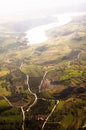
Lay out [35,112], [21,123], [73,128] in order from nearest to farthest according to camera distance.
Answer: [73,128] → [21,123] → [35,112]

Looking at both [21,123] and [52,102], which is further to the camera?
[52,102]

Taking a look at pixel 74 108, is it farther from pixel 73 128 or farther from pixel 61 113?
pixel 73 128

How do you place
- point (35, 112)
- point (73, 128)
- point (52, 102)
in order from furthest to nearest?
1. point (52, 102)
2. point (35, 112)
3. point (73, 128)

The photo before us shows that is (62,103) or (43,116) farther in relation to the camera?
(62,103)

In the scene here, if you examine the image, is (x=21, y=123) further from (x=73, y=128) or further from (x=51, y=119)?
(x=73, y=128)

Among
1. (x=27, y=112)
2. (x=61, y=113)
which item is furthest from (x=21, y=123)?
(x=61, y=113)

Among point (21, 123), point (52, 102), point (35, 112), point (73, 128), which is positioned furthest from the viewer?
point (52, 102)

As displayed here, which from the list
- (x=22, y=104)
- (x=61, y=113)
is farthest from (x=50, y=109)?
(x=22, y=104)

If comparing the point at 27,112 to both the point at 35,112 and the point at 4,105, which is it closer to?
the point at 35,112

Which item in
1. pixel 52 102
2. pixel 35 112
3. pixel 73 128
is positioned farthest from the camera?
pixel 52 102
